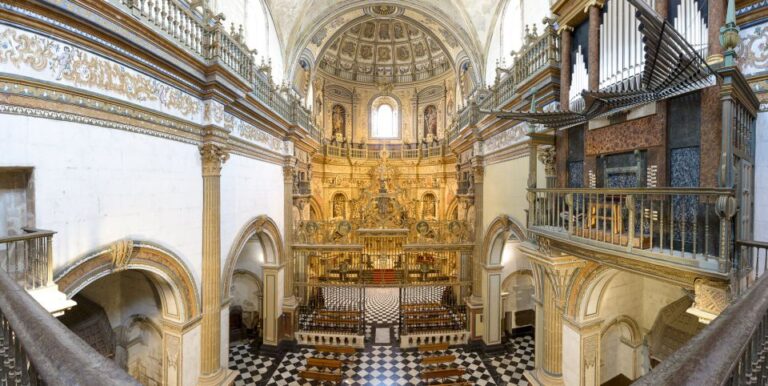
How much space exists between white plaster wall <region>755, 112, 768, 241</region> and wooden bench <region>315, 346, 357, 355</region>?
9.29 m

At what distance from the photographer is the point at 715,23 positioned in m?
3.28

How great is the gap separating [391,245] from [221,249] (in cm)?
637

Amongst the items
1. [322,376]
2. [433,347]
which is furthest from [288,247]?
[433,347]

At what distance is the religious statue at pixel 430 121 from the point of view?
19812mm

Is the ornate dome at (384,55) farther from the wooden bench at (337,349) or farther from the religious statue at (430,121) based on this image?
the wooden bench at (337,349)

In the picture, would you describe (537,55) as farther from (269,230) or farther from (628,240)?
(269,230)

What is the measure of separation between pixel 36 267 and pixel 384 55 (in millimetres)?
19097

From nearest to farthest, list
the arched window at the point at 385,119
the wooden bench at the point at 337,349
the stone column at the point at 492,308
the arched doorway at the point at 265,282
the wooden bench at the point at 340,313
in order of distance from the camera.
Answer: the wooden bench at the point at 337,349 < the arched doorway at the point at 265,282 < the stone column at the point at 492,308 < the wooden bench at the point at 340,313 < the arched window at the point at 385,119

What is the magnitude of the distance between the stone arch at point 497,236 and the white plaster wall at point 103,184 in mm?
7409

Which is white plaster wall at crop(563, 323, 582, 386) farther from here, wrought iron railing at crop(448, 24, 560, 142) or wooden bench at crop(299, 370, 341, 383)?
wooden bench at crop(299, 370, 341, 383)

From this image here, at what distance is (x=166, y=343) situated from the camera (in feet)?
18.1

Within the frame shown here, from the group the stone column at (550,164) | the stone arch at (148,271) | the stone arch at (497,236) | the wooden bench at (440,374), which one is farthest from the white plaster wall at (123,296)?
the stone arch at (497,236)

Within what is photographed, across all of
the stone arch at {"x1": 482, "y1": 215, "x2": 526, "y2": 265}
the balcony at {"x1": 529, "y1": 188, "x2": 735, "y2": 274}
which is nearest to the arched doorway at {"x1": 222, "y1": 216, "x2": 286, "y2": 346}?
the stone arch at {"x1": 482, "y1": 215, "x2": 526, "y2": 265}

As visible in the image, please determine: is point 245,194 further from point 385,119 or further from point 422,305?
point 385,119
